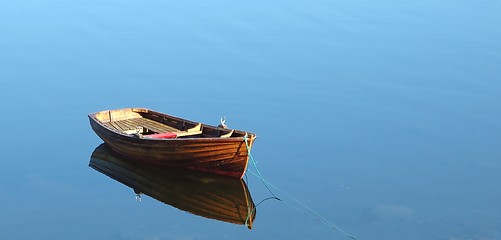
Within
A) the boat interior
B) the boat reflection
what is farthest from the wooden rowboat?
the boat reflection

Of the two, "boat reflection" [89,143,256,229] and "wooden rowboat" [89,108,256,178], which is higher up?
"wooden rowboat" [89,108,256,178]

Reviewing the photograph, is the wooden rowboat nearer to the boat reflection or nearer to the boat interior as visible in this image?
the boat interior

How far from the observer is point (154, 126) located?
23.6 metres

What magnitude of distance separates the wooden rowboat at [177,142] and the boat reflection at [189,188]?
253 mm

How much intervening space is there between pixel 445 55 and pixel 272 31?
7161 mm

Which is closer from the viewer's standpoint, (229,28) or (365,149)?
(365,149)

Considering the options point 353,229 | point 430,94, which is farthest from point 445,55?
point 353,229

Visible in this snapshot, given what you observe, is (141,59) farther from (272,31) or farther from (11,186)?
(11,186)

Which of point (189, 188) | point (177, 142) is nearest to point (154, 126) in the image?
point (177, 142)

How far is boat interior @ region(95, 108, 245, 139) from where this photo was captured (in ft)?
72.5

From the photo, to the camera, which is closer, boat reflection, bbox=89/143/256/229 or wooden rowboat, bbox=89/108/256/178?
boat reflection, bbox=89/143/256/229

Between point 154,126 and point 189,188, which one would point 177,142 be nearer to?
point 189,188

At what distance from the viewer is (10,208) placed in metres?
20.8

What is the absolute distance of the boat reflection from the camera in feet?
67.2
